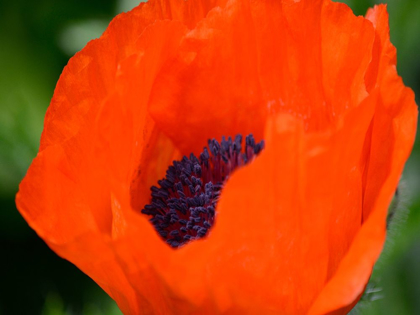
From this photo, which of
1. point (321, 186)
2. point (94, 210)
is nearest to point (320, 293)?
point (321, 186)

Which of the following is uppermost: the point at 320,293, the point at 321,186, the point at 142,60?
the point at 142,60

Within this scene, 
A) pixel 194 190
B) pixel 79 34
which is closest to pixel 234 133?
pixel 194 190

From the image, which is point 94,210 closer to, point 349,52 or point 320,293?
point 320,293

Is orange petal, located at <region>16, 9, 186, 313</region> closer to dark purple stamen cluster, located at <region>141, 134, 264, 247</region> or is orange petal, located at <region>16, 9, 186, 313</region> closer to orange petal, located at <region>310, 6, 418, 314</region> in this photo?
dark purple stamen cluster, located at <region>141, 134, 264, 247</region>

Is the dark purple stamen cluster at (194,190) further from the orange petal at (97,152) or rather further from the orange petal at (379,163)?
the orange petal at (379,163)

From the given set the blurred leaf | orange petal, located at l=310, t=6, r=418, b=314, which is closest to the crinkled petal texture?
orange petal, located at l=310, t=6, r=418, b=314
